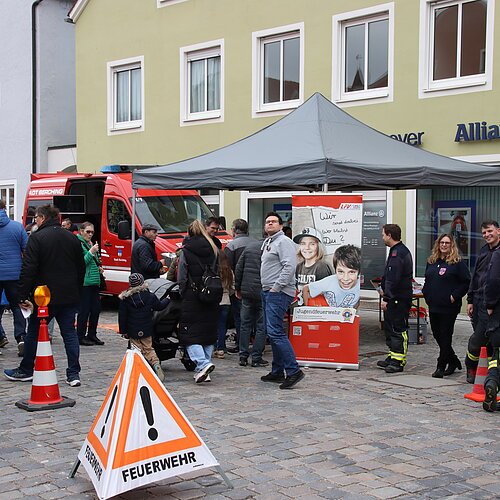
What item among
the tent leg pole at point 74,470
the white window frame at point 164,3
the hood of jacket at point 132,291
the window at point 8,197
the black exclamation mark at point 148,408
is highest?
the white window frame at point 164,3

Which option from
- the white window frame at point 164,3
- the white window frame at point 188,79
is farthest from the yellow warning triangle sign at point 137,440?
the white window frame at point 164,3

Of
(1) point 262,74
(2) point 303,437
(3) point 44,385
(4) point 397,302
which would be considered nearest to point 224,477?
(2) point 303,437

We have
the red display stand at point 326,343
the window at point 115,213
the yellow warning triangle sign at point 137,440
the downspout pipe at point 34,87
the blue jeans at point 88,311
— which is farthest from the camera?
the downspout pipe at point 34,87

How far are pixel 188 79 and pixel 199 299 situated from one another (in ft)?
38.6

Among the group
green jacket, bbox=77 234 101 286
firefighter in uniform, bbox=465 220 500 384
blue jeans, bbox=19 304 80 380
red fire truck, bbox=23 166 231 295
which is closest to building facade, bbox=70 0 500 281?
red fire truck, bbox=23 166 231 295

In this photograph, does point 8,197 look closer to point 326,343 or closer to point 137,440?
point 326,343

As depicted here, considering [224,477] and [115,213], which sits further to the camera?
[115,213]

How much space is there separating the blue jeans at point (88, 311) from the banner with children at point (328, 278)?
10.1 ft

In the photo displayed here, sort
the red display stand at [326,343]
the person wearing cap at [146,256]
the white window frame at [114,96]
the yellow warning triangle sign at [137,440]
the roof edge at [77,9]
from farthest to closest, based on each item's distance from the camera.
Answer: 1. the roof edge at [77,9]
2. the white window frame at [114,96]
3. the person wearing cap at [146,256]
4. the red display stand at [326,343]
5. the yellow warning triangle sign at [137,440]

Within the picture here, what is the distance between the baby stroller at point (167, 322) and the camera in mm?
8734

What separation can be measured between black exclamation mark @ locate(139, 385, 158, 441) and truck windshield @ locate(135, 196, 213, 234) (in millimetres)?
8890

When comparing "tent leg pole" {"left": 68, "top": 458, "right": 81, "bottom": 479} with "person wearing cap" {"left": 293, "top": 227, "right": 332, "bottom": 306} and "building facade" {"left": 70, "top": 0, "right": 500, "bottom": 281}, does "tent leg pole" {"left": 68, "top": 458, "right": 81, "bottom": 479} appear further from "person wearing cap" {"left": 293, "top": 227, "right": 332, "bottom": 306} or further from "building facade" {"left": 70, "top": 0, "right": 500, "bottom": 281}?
Result: "building facade" {"left": 70, "top": 0, "right": 500, "bottom": 281}

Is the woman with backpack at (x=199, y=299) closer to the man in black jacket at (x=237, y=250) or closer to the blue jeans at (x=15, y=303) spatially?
the man in black jacket at (x=237, y=250)

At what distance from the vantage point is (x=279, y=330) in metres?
8.26
